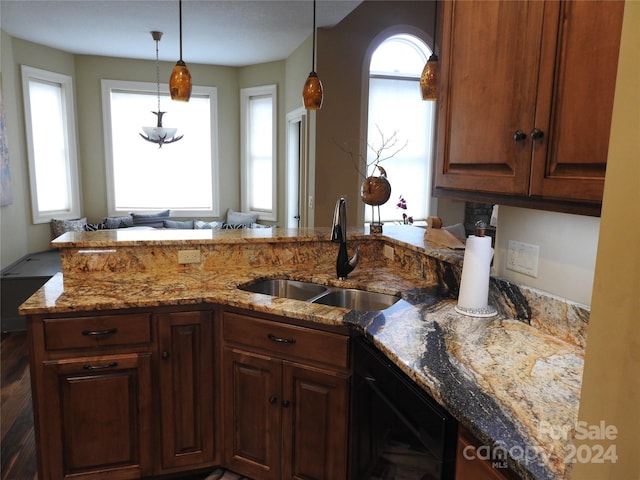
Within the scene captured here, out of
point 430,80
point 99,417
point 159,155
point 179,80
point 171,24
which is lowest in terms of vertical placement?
point 99,417

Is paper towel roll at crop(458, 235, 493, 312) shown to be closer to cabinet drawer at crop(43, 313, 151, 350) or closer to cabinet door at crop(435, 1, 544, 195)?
cabinet door at crop(435, 1, 544, 195)

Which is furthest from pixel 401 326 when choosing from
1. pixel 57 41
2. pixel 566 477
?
pixel 57 41

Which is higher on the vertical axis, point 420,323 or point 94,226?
point 420,323

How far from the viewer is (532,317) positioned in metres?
1.60

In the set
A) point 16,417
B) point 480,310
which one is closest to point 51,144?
point 16,417

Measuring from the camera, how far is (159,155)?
246 inches

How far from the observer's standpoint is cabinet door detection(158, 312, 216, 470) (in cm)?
201

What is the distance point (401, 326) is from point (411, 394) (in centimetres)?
35

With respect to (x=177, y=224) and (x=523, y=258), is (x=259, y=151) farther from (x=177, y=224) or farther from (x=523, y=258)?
(x=523, y=258)

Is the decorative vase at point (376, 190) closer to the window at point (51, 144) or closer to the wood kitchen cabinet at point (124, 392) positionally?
the wood kitchen cabinet at point (124, 392)

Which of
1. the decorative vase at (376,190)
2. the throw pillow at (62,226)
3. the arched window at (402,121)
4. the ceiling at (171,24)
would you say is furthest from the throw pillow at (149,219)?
the decorative vase at (376,190)

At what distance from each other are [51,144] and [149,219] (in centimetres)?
143

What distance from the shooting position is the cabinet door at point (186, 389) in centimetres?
201

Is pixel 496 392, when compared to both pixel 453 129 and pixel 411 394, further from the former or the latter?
pixel 453 129
